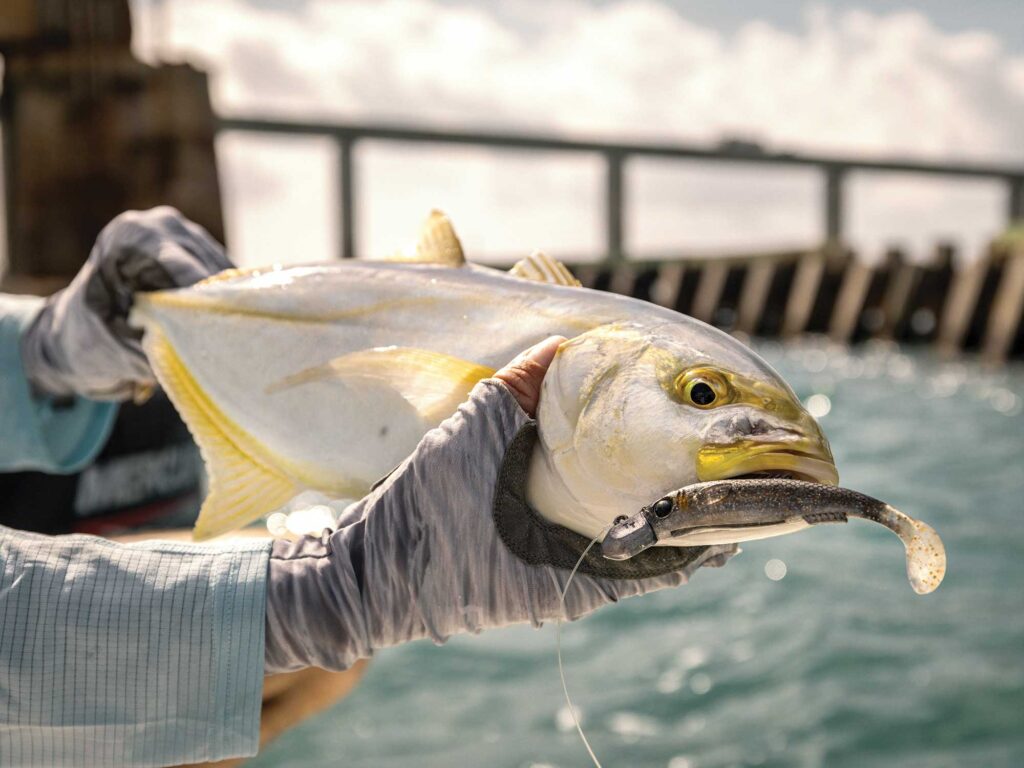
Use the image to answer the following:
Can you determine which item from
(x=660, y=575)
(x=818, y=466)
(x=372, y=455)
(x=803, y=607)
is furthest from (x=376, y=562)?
(x=803, y=607)

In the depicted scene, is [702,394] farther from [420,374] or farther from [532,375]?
[420,374]

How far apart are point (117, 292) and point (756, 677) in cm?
361

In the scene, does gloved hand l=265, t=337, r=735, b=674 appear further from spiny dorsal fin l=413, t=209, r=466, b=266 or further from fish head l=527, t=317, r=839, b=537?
spiny dorsal fin l=413, t=209, r=466, b=266

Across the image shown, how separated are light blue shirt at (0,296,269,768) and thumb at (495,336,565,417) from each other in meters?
0.52

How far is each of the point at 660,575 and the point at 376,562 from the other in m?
0.46

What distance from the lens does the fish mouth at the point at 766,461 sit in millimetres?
1336

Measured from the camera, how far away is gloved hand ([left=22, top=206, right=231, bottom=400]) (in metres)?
2.52

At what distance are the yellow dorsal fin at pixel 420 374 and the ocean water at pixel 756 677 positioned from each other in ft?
8.50

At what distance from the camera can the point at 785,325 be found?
58.9 feet

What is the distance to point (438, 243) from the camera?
6.16 ft

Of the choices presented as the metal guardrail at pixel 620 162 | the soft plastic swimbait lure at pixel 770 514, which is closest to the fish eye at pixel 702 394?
the soft plastic swimbait lure at pixel 770 514

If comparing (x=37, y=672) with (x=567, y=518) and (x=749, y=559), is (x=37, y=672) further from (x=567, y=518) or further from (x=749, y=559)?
(x=749, y=559)

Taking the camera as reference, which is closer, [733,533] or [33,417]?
[733,533]

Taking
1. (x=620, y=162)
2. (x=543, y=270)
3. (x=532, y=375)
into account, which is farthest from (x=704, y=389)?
(x=620, y=162)
